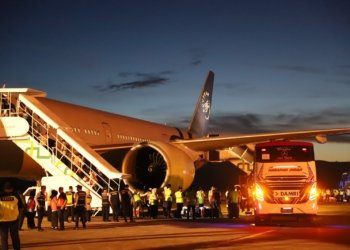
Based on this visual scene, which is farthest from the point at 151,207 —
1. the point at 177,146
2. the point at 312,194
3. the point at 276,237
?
the point at 276,237

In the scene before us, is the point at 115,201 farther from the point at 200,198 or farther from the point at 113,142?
the point at 113,142

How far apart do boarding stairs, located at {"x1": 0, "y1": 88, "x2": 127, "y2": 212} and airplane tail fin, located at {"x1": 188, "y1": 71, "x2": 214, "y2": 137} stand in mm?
15769

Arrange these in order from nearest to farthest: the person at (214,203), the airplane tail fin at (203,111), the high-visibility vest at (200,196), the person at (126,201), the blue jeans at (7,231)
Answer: the blue jeans at (7,231) < the person at (126,201) < the person at (214,203) < the high-visibility vest at (200,196) < the airplane tail fin at (203,111)

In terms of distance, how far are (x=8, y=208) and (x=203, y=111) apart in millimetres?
28254

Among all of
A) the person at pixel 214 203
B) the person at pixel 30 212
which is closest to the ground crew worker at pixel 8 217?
the person at pixel 30 212

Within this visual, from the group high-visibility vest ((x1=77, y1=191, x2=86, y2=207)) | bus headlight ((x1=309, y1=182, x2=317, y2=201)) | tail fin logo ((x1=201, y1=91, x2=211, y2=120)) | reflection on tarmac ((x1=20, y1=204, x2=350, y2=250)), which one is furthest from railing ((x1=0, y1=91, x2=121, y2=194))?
tail fin logo ((x1=201, y1=91, x2=211, y2=120))

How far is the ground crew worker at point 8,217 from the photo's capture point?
8266 millimetres

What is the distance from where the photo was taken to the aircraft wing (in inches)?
872

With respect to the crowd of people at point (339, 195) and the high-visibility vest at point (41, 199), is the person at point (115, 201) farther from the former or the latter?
the crowd of people at point (339, 195)

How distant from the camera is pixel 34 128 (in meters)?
18.0

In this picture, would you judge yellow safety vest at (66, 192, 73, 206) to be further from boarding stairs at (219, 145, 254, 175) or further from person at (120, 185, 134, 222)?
boarding stairs at (219, 145, 254, 175)

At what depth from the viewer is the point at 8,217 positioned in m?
8.30

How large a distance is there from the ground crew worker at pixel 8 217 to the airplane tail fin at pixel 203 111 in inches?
974

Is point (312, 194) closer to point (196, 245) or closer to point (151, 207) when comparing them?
point (151, 207)
